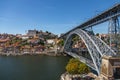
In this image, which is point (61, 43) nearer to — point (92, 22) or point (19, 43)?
point (19, 43)

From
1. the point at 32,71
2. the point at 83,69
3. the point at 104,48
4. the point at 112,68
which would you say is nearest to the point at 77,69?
the point at 83,69

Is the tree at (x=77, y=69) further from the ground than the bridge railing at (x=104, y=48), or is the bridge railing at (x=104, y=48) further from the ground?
the bridge railing at (x=104, y=48)

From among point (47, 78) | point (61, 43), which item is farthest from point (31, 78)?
point (61, 43)

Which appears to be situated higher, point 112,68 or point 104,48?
point 104,48

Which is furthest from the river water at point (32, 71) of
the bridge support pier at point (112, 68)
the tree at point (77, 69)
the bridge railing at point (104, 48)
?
the bridge support pier at point (112, 68)

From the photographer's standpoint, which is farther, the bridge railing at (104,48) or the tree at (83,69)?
the tree at (83,69)

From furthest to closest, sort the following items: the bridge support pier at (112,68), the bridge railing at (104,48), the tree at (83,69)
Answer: the tree at (83,69), the bridge railing at (104,48), the bridge support pier at (112,68)

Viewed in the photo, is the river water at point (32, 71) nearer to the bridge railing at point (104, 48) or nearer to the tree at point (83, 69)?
the tree at point (83, 69)

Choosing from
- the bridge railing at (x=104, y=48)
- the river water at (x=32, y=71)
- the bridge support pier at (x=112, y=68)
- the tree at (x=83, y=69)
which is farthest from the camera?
the river water at (x=32, y=71)

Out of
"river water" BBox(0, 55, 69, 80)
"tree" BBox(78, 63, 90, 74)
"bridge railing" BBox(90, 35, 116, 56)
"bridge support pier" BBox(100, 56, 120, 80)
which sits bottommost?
"river water" BBox(0, 55, 69, 80)

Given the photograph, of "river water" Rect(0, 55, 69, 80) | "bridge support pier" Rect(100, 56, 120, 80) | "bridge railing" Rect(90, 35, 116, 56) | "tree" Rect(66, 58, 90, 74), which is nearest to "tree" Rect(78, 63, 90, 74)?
"tree" Rect(66, 58, 90, 74)

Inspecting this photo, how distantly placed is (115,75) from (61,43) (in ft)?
289

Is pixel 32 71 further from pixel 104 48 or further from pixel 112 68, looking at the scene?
pixel 112 68

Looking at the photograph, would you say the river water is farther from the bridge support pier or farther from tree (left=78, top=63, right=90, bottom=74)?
the bridge support pier
